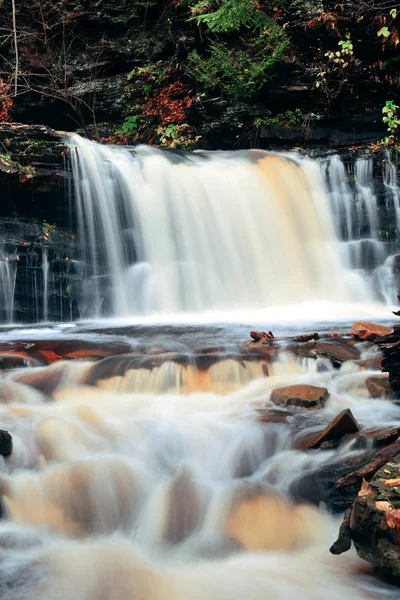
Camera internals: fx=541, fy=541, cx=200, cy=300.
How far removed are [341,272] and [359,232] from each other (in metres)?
0.97

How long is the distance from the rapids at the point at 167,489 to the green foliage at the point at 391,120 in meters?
8.22

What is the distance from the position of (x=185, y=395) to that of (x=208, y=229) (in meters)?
5.75

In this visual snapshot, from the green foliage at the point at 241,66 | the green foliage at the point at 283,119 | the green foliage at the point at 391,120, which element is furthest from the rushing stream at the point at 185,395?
the green foliage at the point at 241,66

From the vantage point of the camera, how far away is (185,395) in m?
4.88

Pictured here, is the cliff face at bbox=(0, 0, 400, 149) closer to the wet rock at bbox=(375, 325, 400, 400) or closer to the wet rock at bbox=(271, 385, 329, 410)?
the wet rock at bbox=(375, 325, 400, 400)

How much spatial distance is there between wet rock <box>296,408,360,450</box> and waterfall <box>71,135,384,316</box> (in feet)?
18.5

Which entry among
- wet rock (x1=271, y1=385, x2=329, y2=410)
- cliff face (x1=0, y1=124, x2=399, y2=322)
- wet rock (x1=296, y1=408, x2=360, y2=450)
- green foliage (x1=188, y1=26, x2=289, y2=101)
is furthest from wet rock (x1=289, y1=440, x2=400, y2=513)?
green foliage (x1=188, y1=26, x2=289, y2=101)

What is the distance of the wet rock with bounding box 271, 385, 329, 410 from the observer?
4387 millimetres

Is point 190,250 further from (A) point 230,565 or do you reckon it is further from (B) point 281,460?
(A) point 230,565

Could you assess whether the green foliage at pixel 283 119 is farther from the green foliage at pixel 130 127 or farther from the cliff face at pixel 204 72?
the green foliage at pixel 130 127

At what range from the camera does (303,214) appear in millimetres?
10875

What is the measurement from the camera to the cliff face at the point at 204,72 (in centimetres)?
1235

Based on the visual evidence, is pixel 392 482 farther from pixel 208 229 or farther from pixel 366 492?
pixel 208 229

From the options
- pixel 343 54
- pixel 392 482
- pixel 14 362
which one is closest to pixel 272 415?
pixel 392 482
